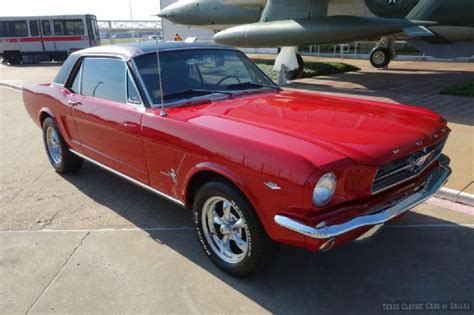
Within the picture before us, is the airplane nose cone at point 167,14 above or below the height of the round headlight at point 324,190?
above

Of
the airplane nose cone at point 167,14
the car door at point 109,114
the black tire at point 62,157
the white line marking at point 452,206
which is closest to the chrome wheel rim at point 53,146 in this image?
the black tire at point 62,157

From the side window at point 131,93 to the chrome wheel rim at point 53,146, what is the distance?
2.07m

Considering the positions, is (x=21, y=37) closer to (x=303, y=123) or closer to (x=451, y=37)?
(x=451, y=37)

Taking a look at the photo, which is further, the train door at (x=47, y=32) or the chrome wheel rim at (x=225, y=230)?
the train door at (x=47, y=32)

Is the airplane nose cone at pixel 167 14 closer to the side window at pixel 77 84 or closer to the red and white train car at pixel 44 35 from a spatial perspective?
the red and white train car at pixel 44 35

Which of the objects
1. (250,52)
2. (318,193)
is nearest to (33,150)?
(318,193)

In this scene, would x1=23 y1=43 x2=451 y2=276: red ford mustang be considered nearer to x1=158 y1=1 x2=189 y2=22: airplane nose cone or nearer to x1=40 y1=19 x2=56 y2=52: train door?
x1=158 y1=1 x2=189 y2=22: airplane nose cone

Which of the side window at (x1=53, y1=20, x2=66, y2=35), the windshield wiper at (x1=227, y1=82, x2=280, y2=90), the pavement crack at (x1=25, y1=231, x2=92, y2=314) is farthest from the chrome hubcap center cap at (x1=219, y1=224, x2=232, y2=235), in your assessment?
the side window at (x1=53, y1=20, x2=66, y2=35)

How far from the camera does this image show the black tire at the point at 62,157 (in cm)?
536

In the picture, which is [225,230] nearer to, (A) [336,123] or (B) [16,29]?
(A) [336,123]

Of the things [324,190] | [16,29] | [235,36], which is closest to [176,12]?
[235,36]

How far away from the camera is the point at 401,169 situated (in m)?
3.01

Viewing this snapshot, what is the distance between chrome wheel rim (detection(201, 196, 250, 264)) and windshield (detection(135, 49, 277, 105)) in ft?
3.62

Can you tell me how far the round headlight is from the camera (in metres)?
2.57
